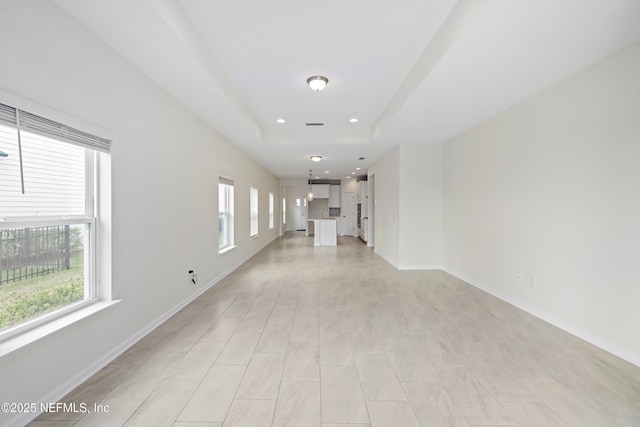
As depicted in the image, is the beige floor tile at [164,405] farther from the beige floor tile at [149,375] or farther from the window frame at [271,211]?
the window frame at [271,211]

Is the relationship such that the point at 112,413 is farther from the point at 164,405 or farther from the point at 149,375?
the point at 149,375

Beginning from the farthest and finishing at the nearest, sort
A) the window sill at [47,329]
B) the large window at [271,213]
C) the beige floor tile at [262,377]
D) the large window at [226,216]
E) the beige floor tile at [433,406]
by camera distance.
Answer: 1. the large window at [271,213]
2. the large window at [226,216]
3. the beige floor tile at [262,377]
4. the beige floor tile at [433,406]
5. the window sill at [47,329]

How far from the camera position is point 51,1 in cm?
179

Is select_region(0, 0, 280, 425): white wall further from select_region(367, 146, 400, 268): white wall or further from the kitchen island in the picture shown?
the kitchen island

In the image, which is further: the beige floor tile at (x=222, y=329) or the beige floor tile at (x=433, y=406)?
the beige floor tile at (x=222, y=329)

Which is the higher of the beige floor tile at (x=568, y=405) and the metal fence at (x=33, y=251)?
the metal fence at (x=33, y=251)

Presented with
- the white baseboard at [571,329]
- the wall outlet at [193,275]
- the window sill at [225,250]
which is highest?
the window sill at [225,250]

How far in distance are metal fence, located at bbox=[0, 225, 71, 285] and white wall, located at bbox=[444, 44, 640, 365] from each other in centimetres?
452

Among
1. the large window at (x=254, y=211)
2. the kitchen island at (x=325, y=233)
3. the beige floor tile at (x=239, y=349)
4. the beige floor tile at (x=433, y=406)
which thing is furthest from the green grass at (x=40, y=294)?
the kitchen island at (x=325, y=233)

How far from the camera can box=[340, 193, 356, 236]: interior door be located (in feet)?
43.4

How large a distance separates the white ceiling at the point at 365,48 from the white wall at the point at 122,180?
0.71ft

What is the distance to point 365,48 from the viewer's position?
9.49 feet

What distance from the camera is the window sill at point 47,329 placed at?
1.56m

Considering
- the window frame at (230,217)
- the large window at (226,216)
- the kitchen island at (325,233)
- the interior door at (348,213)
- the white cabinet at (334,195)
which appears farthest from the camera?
the white cabinet at (334,195)
